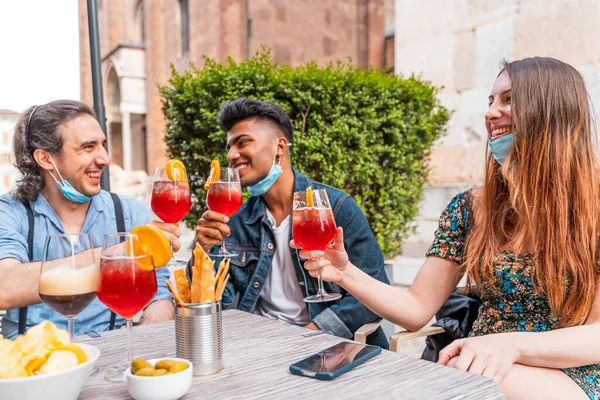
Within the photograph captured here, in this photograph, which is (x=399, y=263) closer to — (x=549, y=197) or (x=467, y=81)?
(x=467, y=81)

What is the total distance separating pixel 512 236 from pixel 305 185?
4.24 feet

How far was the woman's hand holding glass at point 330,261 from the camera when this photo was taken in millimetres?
1853

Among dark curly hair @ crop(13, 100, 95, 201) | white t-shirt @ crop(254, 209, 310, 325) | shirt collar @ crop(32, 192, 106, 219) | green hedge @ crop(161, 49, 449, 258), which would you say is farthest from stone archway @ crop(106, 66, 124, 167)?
white t-shirt @ crop(254, 209, 310, 325)

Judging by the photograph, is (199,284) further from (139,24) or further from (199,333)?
(139,24)

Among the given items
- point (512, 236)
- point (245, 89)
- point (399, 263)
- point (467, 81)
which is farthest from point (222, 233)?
point (467, 81)

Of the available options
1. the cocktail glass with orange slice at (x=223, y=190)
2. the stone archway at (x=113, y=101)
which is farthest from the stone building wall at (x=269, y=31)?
the cocktail glass with orange slice at (x=223, y=190)

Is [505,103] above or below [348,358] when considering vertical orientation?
above

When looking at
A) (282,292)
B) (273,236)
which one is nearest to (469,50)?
(273,236)

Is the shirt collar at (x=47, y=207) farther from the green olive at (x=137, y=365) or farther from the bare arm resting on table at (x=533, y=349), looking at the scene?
the bare arm resting on table at (x=533, y=349)

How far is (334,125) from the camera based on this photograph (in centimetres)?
527

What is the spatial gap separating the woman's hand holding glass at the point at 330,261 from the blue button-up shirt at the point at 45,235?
1.02 meters

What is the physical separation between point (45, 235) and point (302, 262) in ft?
4.28

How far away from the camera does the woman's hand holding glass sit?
72.9 inches

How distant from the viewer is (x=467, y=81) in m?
7.12
